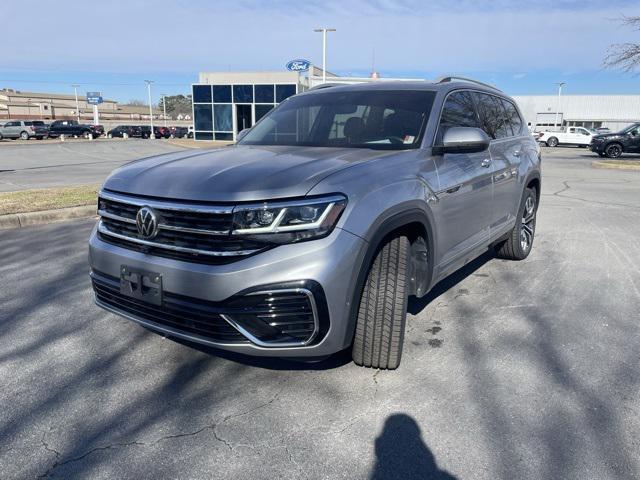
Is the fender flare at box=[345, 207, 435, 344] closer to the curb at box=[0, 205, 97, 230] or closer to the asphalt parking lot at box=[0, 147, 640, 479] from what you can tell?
the asphalt parking lot at box=[0, 147, 640, 479]

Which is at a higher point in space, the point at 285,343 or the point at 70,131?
the point at 70,131

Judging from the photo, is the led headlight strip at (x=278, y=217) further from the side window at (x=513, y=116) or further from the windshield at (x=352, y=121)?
the side window at (x=513, y=116)

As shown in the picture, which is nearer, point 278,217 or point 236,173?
point 278,217

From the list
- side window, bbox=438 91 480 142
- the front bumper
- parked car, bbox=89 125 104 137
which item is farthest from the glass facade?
the front bumper

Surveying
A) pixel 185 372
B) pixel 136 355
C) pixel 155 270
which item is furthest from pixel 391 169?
pixel 136 355

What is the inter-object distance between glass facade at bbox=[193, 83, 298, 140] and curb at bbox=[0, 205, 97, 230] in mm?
28555

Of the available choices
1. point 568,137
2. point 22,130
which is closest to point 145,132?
point 22,130

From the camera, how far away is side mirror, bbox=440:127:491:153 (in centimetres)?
357

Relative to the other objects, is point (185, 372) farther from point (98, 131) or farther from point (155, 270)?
point (98, 131)

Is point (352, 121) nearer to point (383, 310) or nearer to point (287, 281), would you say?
point (383, 310)

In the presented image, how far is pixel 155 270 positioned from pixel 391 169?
1506mm

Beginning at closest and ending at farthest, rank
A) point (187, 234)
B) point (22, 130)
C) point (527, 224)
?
1. point (187, 234)
2. point (527, 224)
3. point (22, 130)

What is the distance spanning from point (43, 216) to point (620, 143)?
86.2 feet

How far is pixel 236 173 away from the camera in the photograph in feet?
9.62
